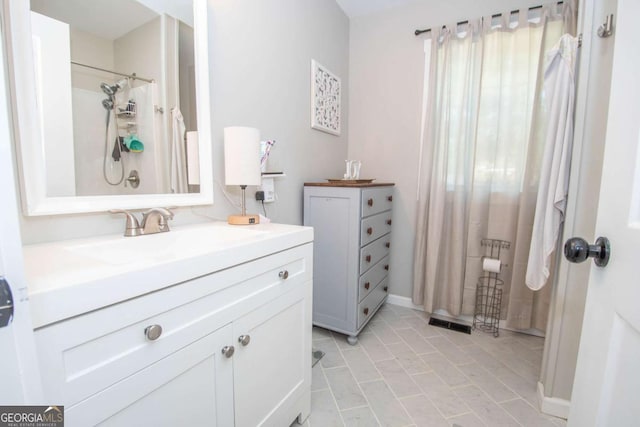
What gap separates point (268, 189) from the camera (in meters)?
1.69

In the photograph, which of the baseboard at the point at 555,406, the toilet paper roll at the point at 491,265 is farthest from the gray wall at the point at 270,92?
the baseboard at the point at 555,406

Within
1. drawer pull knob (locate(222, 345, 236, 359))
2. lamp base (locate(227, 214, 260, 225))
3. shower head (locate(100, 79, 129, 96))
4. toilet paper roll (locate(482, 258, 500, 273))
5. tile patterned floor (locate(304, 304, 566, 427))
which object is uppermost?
shower head (locate(100, 79, 129, 96))

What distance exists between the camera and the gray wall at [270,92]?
4.23 ft

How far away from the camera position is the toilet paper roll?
6.59 ft

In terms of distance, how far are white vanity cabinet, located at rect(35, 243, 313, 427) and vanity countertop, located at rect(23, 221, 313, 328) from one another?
0.03m

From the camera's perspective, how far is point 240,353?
3.02ft

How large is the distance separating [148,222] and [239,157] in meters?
0.48

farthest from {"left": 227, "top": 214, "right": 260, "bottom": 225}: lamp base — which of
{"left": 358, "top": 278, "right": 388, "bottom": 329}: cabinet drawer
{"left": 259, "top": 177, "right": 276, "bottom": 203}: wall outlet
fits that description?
{"left": 358, "top": 278, "right": 388, "bottom": 329}: cabinet drawer

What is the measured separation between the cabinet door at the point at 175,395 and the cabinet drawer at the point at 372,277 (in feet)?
3.95

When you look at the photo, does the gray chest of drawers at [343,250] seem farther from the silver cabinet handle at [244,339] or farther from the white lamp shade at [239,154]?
the silver cabinet handle at [244,339]

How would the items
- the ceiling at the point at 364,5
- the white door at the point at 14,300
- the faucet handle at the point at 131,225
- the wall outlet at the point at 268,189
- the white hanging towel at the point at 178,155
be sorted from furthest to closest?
1. the ceiling at the point at 364,5
2. the wall outlet at the point at 268,189
3. the white hanging towel at the point at 178,155
4. the faucet handle at the point at 131,225
5. the white door at the point at 14,300

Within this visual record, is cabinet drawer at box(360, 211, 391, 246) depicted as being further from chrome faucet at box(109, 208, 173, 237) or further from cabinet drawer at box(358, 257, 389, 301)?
chrome faucet at box(109, 208, 173, 237)

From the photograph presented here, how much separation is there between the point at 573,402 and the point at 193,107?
164 cm

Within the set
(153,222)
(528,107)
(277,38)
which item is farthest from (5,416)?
(528,107)
